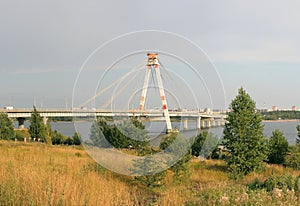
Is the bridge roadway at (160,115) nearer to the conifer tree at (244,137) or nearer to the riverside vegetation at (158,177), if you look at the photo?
the riverside vegetation at (158,177)

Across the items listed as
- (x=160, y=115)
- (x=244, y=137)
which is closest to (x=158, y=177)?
(x=160, y=115)

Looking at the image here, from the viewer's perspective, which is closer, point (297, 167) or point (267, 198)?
point (267, 198)

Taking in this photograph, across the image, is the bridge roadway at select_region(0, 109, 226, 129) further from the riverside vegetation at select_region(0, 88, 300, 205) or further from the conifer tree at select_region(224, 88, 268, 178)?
the conifer tree at select_region(224, 88, 268, 178)

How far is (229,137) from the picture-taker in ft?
68.0

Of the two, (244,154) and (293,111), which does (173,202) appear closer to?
(244,154)

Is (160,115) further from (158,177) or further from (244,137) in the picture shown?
(158,177)

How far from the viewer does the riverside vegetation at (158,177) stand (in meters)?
6.07

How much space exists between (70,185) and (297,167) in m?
21.0

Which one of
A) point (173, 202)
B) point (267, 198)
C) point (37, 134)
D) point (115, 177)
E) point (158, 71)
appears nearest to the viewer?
point (173, 202)

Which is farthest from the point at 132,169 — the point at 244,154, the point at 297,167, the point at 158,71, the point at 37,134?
the point at 37,134

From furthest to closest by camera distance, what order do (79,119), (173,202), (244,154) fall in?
(244,154) < (79,119) < (173,202)

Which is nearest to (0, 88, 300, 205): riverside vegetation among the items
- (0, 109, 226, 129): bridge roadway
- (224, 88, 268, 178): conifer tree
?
(224, 88, 268, 178): conifer tree

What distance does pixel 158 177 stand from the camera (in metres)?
11.7

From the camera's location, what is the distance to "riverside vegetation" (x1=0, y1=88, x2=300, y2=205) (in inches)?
239
